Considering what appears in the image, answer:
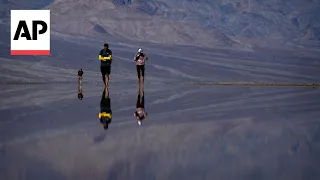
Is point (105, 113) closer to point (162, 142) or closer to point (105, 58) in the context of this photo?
point (162, 142)

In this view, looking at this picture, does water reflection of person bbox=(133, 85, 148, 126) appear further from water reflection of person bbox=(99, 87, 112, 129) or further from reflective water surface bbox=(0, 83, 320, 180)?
water reflection of person bbox=(99, 87, 112, 129)

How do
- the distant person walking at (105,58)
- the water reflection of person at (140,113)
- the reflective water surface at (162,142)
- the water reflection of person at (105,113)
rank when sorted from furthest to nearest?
the distant person walking at (105,58) < the water reflection of person at (140,113) < the water reflection of person at (105,113) < the reflective water surface at (162,142)

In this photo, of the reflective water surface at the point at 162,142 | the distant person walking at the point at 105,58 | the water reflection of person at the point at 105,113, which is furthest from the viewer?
the distant person walking at the point at 105,58

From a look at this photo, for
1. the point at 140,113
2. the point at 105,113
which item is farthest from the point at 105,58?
the point at 140,113

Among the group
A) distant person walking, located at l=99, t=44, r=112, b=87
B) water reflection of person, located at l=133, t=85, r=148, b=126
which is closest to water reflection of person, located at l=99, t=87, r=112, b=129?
water reflection of person, located at l=133, t=85, r=148, b=126

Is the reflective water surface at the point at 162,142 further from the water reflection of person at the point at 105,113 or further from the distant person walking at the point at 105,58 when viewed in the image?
the distant person walking at the point at 105,58

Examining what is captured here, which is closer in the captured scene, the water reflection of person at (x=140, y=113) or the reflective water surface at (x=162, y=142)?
the reflective water surface at (x=162, y=142)

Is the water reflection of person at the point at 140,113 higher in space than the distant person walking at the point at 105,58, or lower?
lower

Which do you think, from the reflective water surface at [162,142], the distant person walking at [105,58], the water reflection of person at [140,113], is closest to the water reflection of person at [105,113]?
the reflective water surface at [162,142]

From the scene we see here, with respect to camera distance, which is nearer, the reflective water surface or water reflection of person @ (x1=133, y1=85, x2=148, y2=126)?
the reflective water surface

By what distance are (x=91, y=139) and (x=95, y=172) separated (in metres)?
3.35

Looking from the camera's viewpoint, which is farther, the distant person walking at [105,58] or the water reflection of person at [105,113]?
the distant person walking at [105,58]

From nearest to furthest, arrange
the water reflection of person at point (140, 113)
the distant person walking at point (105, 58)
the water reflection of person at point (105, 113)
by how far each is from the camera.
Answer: the water reflection of person at point (105, 113) → the water reflection of person at point (140, 113) → the distant person walking at point (105, 58)

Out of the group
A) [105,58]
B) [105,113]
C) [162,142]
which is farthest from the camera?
[105,58]
